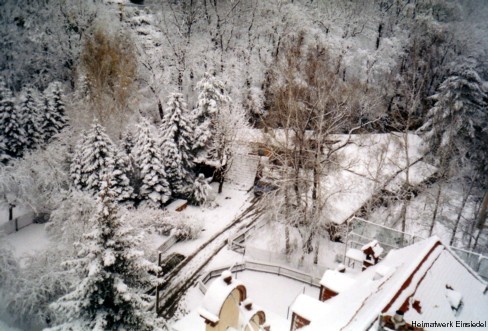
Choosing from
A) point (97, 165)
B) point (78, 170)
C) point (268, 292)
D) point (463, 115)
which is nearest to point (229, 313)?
point (268, 292)

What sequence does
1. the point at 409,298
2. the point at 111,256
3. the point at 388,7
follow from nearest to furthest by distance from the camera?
the point at 409,298 < the point at 111,256 < the point at 388,7

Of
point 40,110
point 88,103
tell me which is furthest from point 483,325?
point 40,110

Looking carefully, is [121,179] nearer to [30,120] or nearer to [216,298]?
[30,120]

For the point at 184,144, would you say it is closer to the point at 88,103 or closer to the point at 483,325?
the point at 88,103

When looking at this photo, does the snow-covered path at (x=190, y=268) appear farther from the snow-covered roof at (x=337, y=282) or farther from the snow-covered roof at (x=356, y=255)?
the snow-covered roof at (x=356, y=255)

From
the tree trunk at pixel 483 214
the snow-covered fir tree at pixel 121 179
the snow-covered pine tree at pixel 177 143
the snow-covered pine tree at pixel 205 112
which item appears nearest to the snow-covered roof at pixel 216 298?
the snow-covered fir tree at pixel 121 179
